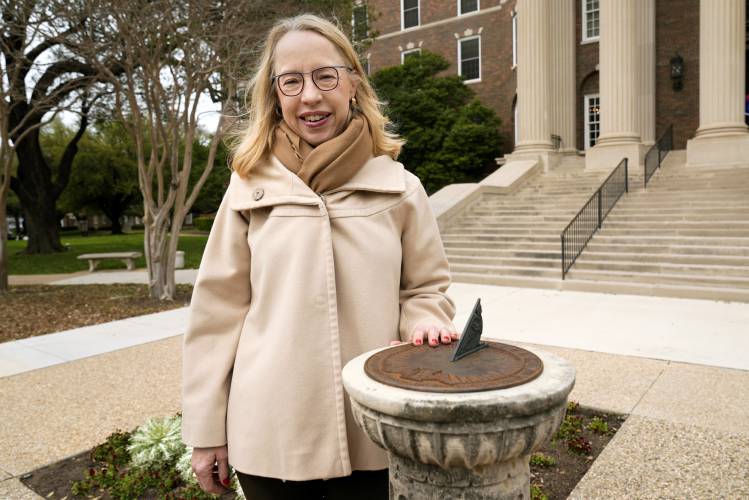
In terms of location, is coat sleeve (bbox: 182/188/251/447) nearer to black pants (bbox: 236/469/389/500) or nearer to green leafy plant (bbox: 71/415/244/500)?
black pants (bbox: 236/469/389/500)

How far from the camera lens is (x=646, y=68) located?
66.2ft

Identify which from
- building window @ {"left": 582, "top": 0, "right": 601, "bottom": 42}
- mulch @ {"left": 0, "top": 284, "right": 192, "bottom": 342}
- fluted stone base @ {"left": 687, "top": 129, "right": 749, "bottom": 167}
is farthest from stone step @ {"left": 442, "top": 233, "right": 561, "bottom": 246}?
building window @ {"left": 582, "top": 0, "right": 601, "bottom": 42}

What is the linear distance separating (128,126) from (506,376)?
38.0 feet

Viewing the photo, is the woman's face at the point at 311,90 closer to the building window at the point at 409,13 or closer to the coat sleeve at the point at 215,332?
the coat sleeve at the point at 215,332

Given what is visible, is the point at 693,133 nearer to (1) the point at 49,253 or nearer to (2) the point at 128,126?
(2) the point at 128,126

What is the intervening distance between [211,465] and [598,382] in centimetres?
436

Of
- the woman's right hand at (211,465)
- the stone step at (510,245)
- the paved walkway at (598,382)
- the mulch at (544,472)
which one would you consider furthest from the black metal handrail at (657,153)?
the woman's right hand at (211,465)

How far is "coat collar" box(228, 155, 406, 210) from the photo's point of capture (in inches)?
74.9

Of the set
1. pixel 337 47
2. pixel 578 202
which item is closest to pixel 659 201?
pixel 578 202

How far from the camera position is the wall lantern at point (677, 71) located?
21.1 meters

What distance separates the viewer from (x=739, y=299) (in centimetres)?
940

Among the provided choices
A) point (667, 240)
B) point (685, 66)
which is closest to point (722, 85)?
point (685, 66)

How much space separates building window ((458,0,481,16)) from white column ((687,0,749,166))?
15217 mm

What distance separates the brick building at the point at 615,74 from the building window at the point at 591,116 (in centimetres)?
4
